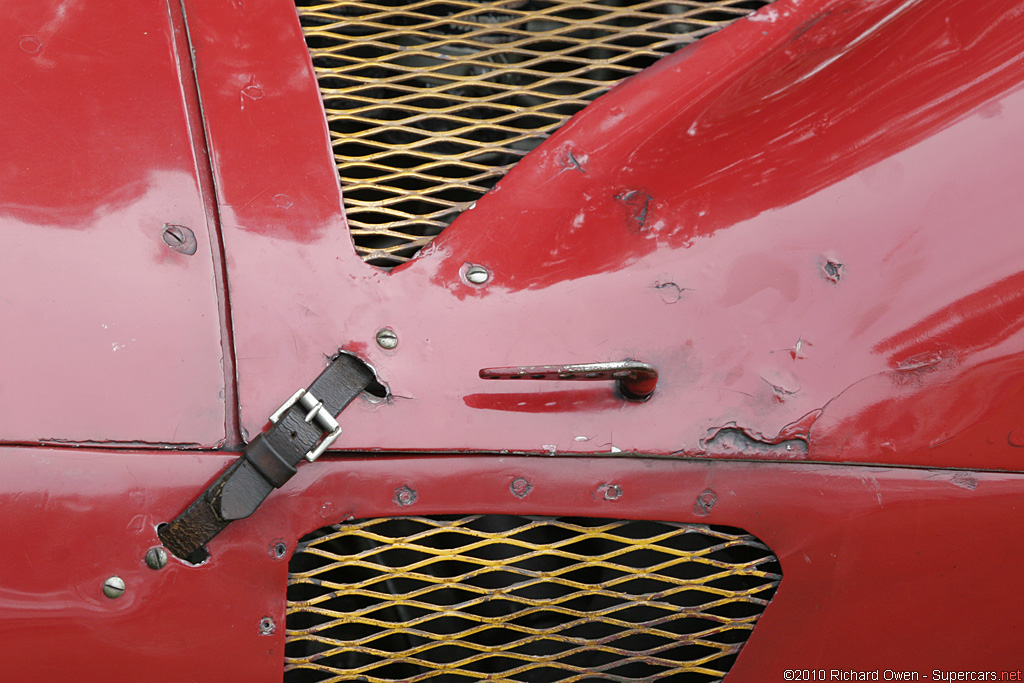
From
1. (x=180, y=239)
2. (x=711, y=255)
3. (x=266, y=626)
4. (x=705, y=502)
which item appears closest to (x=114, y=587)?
(x=266, y=626)

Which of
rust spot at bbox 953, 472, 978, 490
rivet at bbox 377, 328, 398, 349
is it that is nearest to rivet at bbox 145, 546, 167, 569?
rivet at bbox 377, 328, 398, 349

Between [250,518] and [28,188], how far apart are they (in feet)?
1.79

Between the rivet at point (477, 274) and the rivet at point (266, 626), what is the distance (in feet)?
1.75

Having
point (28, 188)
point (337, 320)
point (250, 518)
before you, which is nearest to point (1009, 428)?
point (337, 320)

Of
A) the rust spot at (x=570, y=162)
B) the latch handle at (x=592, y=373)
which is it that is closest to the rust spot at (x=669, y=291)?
the latch handle at (x=592, y=373)

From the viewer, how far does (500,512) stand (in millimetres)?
1057

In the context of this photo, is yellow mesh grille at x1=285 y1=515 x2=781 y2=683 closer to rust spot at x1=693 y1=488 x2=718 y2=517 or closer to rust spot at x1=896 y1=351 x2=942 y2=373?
rust spot at x1=693 y1=488 x2=718 y2=517

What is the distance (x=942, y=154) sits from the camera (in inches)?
44.8

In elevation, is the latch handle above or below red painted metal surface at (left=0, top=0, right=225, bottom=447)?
below

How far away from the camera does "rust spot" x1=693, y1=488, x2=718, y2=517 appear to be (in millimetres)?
1074

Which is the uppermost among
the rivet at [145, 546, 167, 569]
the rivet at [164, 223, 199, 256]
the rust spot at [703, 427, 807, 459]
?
the rivet at [164, 223, 199, 256]

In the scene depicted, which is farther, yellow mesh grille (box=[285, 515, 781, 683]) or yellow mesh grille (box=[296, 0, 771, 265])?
yellow mesh grille (box=[296, 0, 771, 265])

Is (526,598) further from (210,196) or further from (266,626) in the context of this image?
(210,196)

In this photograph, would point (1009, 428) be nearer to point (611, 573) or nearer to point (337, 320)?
point (611, 573)
